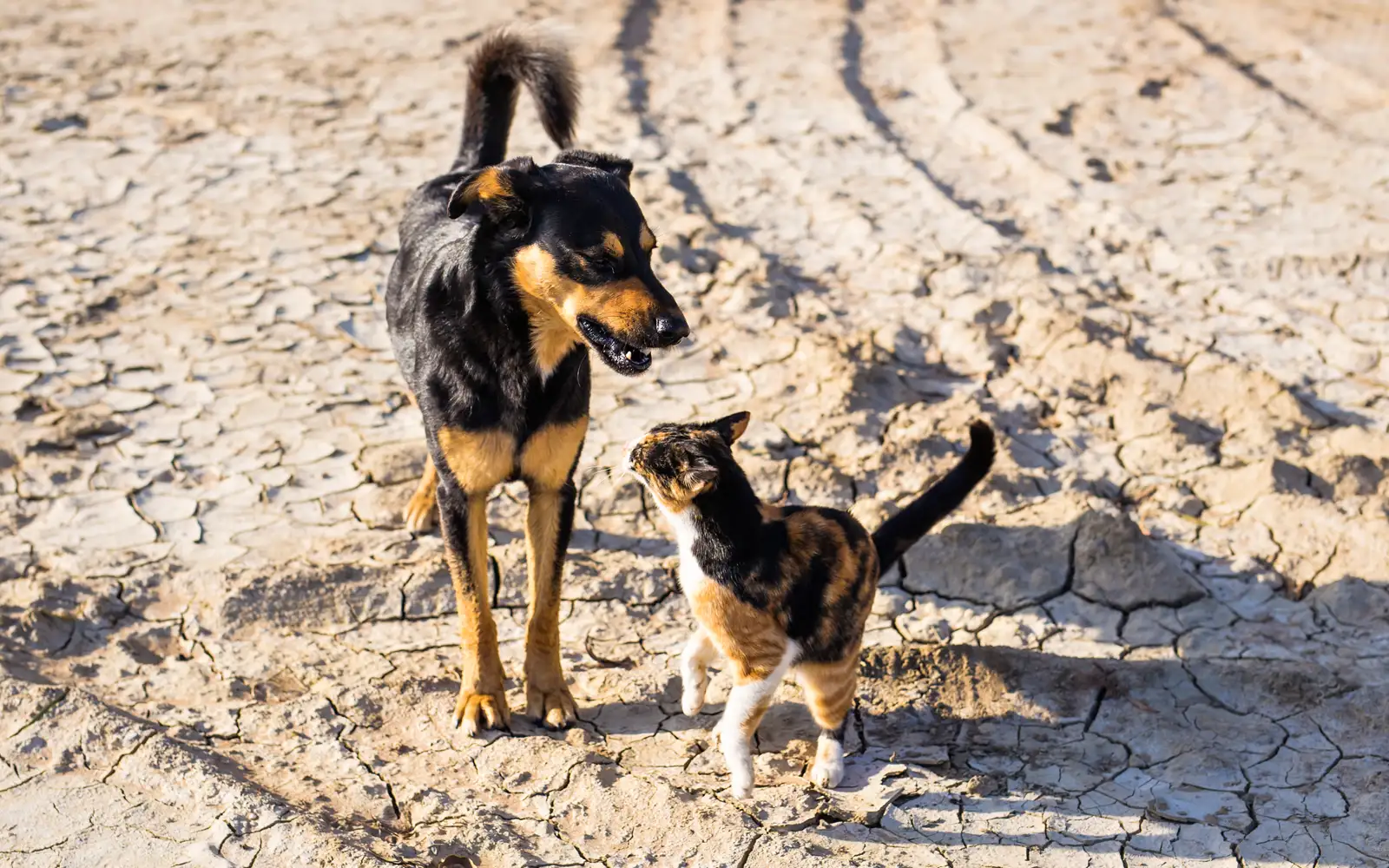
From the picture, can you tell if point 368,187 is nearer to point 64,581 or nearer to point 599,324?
point 64,581

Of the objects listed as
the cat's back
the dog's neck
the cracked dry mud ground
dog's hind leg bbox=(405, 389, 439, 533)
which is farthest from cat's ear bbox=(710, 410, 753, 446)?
dog's hind leg bbox=(405, 389, 439, 533)

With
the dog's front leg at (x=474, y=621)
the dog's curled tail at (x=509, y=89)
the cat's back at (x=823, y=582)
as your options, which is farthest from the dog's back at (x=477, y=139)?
the cat's back at (x=823, y=582)

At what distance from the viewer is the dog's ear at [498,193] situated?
3.82 meters

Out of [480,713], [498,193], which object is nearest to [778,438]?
[480,713]

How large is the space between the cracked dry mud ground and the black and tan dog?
0.40 metres

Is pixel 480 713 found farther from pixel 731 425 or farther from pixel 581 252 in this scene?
pixel 581 252

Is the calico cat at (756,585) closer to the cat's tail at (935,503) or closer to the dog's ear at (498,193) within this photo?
the cat's tail at (935,503)

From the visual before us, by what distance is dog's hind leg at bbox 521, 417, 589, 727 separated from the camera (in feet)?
13.9

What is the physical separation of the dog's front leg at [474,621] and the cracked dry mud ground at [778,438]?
0.36ft

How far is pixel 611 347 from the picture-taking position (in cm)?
388

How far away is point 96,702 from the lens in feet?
14.3

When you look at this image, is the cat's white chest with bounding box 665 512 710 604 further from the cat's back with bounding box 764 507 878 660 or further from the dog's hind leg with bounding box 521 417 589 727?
the dog's hind leg with bounding box 521 417 589 727

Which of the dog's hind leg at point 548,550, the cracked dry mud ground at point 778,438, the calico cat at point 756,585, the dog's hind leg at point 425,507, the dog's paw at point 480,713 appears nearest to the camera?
the calico cat at point 756,585

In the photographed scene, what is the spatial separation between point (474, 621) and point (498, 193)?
4.51 feet
